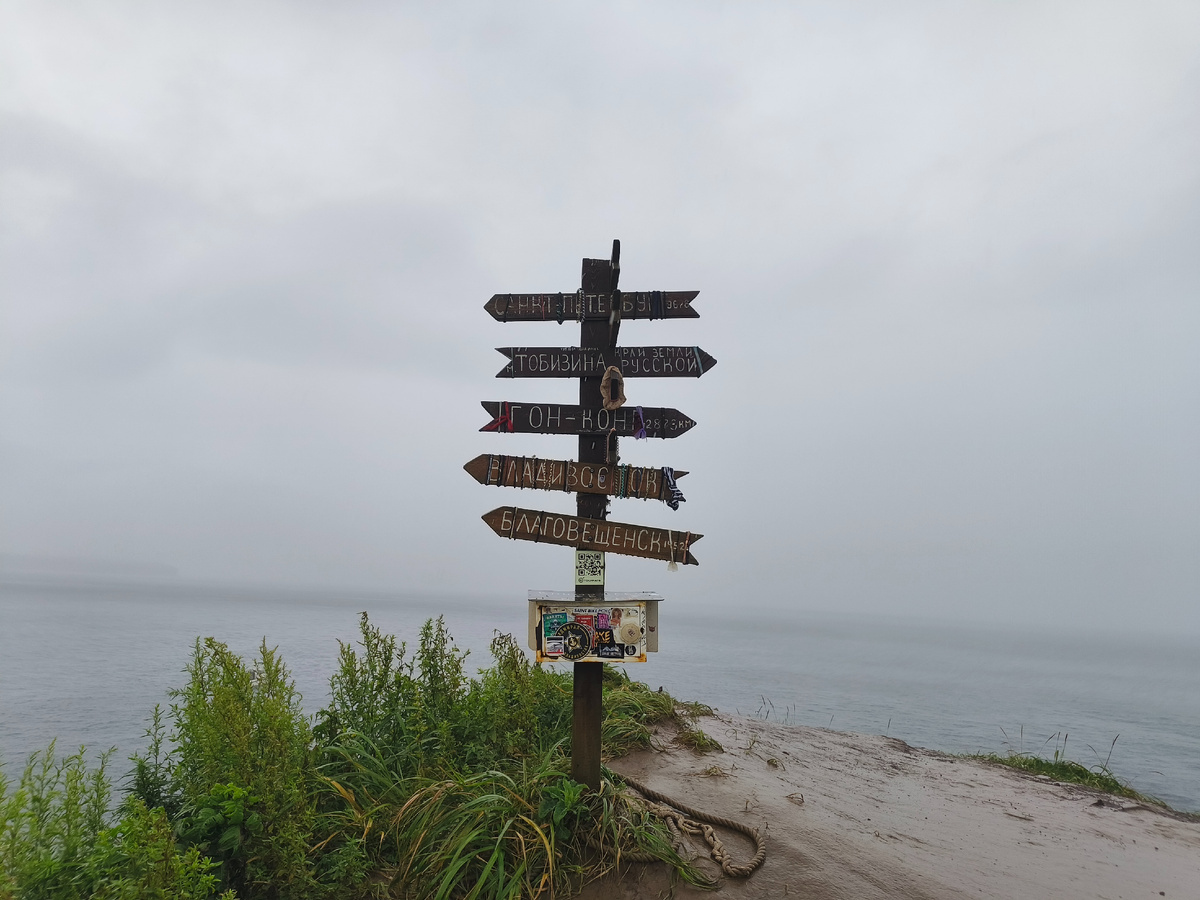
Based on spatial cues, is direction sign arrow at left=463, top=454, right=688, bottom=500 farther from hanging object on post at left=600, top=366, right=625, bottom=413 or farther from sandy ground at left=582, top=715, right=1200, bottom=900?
sandy ground at left=582, top=715, right=1200, bottom=900

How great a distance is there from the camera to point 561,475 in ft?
17.7

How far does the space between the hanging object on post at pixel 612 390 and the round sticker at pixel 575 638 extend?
1762 millimetres

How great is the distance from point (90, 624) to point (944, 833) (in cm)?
6208

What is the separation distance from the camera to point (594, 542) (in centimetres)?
527

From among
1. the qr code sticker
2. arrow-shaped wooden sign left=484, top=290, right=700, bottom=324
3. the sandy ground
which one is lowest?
the sandy ground

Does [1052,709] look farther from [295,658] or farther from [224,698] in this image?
[224,698]

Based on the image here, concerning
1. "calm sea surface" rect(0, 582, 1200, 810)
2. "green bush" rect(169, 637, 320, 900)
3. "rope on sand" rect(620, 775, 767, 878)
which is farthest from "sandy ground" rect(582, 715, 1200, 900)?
"calm sea surface" rect(0, 582, 1200, 810)

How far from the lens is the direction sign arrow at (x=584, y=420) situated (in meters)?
5.51

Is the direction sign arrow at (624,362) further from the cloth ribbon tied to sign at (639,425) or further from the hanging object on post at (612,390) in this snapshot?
the cloth ribbon tied to sign at (639,425)

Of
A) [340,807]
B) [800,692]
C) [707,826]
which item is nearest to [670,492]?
[707,826]

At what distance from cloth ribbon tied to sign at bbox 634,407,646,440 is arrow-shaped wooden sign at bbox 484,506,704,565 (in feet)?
2.50

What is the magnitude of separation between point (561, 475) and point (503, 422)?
0.71 m

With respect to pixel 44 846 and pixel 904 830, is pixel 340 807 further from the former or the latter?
pixel 904 830

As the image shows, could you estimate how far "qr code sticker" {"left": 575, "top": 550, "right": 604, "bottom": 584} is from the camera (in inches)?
209
